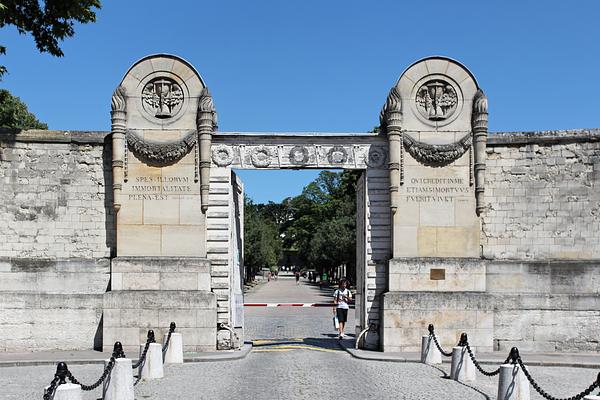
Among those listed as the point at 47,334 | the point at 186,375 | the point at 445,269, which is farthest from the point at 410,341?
the point at 47,334

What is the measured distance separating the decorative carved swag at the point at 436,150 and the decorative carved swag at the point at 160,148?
5.32 meters

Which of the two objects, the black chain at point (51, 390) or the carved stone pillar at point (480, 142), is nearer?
the black chain at point (51, 390)

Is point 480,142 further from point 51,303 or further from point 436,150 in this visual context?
point 51,303

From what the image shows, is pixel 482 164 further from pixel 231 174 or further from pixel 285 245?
pixel 285 245

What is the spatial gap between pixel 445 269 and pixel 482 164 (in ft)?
8.94

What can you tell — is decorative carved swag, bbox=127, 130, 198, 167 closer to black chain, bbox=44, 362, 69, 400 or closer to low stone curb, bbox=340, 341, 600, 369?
low stone curb, bbox=340, 341, 600, 369

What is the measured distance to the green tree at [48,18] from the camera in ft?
55.9

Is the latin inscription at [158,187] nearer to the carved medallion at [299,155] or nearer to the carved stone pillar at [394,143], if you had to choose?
the carved medallion at [299,155]

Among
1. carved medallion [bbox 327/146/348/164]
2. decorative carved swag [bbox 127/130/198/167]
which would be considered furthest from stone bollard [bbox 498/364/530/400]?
decorative carved swag [bbox 127/130/198/167]

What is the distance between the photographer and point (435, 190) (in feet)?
56.0

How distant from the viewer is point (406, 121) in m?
17.1

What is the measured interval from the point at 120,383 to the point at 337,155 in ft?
28.5

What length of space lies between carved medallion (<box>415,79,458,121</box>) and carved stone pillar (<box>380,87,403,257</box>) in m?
0.62

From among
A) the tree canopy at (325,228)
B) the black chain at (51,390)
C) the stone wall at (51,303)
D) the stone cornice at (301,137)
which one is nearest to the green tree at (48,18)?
the stone cornice at (301,137)
